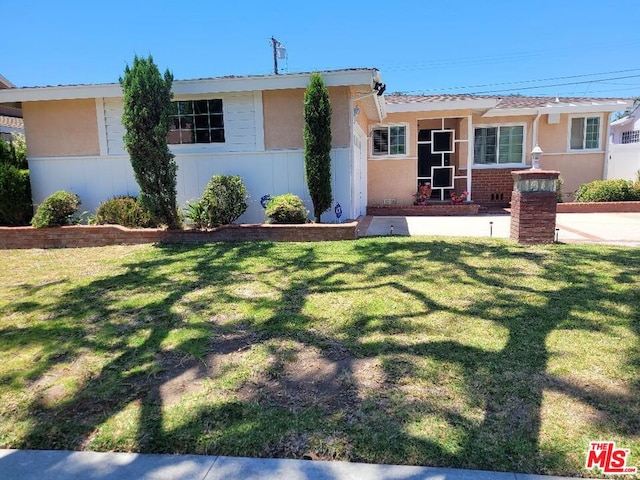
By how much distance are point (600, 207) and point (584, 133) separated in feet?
11.8

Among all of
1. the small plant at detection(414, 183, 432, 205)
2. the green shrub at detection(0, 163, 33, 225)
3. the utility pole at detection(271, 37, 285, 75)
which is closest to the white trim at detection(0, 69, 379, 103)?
the green shrub at detection(0, 163, 33, 225)

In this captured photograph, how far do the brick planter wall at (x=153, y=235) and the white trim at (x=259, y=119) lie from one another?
7.05ft

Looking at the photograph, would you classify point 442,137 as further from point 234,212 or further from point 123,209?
point 123,209

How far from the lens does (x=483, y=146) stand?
15586 mm

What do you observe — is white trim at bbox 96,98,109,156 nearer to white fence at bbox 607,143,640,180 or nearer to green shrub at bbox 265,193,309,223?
green shrub at bbox 265,193,309,223

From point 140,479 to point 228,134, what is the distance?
8.38m

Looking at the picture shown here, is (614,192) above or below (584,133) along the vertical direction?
below

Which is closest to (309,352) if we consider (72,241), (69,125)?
(72,241)

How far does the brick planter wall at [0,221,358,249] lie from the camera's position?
8492 millimetres

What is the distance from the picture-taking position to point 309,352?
12.8 feet

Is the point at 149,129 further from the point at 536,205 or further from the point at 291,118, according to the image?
the point at 536,205

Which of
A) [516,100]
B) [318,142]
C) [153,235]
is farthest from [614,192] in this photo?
[153,235]
